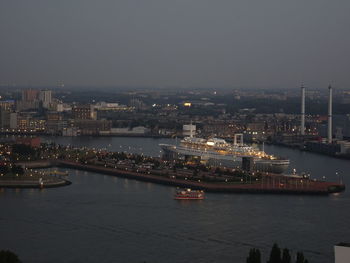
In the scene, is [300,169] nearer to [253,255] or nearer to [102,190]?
[102,190]

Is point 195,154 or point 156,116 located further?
point 156,116

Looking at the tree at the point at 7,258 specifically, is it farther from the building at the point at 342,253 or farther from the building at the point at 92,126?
the building at the point at 92,126

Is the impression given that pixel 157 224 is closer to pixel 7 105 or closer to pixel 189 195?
pixel 189 195

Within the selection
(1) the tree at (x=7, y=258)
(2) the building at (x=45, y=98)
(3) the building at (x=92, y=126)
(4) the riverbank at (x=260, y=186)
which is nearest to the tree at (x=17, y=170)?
(4) the riverbank at (x=260, y=186)

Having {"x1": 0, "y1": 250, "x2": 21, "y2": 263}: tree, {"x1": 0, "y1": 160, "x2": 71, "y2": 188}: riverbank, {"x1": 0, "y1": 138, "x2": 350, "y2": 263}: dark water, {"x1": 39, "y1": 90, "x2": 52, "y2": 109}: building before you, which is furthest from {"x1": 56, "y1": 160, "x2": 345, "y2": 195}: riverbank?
{"x1": 39, "y1": 90, "x2": 52, "y2": 109}: building

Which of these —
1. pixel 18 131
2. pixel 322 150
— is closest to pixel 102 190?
pixel 322 150

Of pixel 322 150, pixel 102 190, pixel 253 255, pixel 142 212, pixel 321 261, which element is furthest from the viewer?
pixel 322 150

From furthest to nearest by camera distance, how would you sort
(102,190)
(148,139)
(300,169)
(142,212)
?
1. (148,139)
2. (300,169)
3. (102,190)
4. (142,212)
